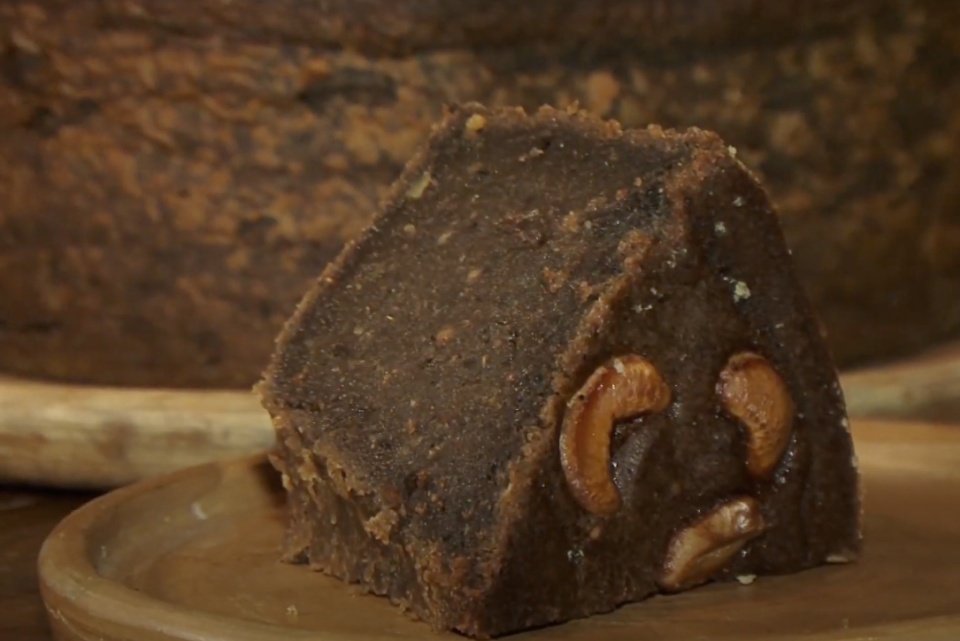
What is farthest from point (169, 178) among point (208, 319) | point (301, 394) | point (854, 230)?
point (854, 230)

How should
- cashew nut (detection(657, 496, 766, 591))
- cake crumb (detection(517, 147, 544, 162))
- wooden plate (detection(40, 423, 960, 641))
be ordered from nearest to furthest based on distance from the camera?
wooden plate (detection(40, 423, 960, 641)) < cashew nut (detection(657, 496, 766, 591)) < cake crumb (detection(517, 147, 544, 162))

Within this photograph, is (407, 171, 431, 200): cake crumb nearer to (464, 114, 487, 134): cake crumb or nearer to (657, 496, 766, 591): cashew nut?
(464, 114, 487, 134): cake crumb

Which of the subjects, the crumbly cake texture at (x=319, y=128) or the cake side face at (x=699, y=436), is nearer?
the cake side face at (x=699, y=436)

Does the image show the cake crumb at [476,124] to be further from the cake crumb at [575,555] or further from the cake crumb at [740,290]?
the cake crumb at [575,555]

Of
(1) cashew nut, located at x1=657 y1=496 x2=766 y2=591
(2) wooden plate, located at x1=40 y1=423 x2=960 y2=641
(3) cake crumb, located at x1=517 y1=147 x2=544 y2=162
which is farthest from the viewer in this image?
(3) cake crumb, located at x1=517 y1=147 x2=544 y2=162

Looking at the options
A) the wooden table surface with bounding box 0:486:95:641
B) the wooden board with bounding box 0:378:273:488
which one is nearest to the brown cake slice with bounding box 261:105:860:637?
the wooden table surface with bounding box 0:486:95:641

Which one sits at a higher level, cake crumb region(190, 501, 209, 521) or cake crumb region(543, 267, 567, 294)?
cake crumb region(543, 267, 567, 294)

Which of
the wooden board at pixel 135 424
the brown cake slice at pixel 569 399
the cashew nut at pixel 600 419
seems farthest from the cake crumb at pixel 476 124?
the wooden board at pixel 135 424
